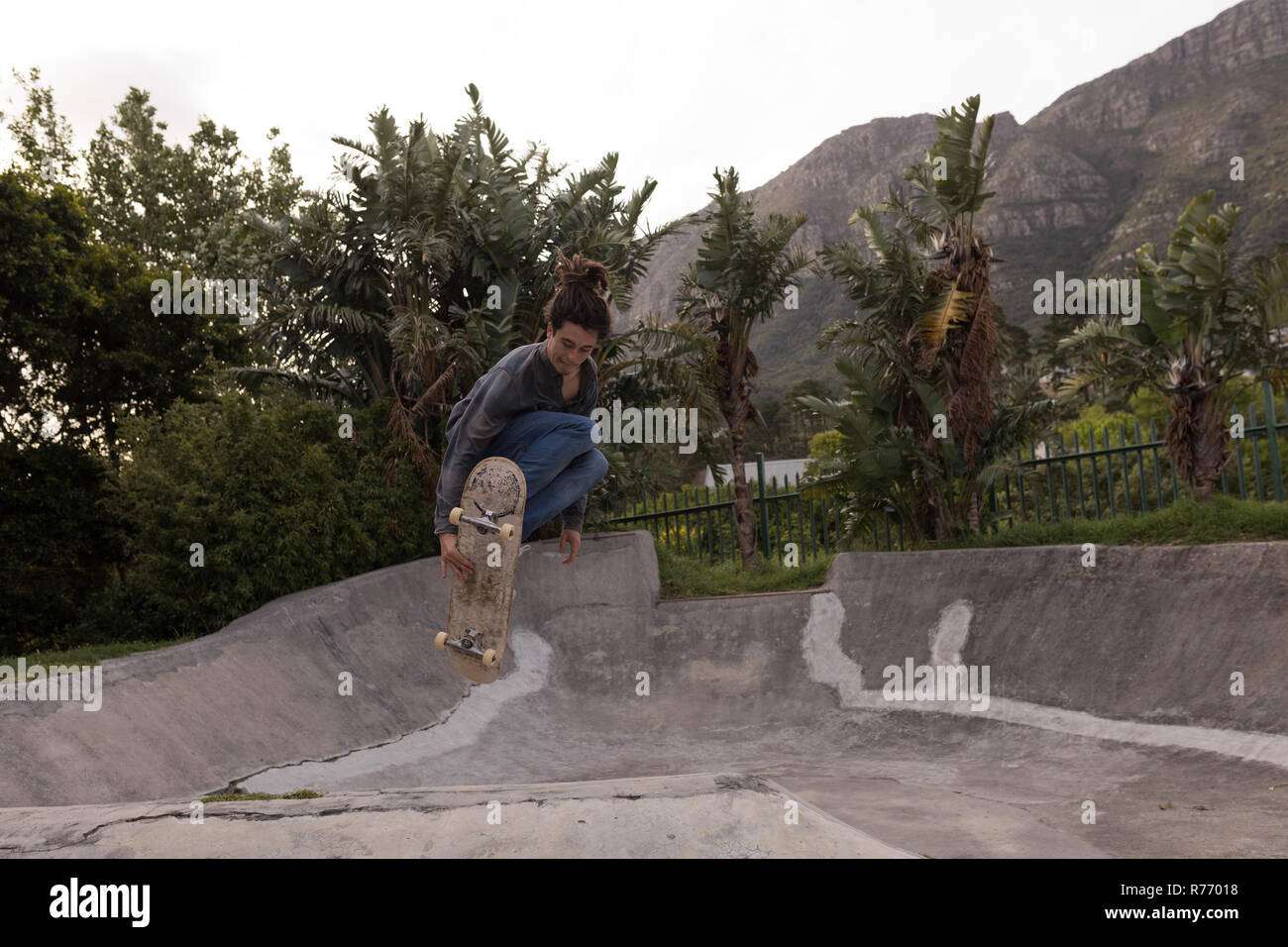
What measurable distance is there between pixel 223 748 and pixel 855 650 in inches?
258

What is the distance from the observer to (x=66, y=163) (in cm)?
2245

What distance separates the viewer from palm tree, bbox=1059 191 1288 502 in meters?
10.5

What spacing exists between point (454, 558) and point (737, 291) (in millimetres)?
10632

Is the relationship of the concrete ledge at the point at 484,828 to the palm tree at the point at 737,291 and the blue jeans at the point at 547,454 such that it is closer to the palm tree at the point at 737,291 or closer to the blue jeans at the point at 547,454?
the blue jeans at the point at 547,454

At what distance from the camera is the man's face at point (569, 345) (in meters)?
3.86

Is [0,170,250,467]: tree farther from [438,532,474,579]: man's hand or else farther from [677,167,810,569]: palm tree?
[438,532,474,579]: man's hand

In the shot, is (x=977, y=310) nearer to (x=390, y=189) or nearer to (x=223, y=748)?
(x=390, y=189)

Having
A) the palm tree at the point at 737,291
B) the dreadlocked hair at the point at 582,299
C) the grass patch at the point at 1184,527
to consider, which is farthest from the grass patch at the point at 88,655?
the grass patch at the point at 1184,527

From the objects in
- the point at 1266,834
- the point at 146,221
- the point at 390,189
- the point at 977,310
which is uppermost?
the point at 146,221

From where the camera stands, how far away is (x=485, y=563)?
4.13 meters

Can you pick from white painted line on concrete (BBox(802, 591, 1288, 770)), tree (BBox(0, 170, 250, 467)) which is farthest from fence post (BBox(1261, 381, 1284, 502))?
tree (BBox(0, 170, 250, 467))

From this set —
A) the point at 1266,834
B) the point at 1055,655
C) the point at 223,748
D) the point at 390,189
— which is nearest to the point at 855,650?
the point at 1055,655

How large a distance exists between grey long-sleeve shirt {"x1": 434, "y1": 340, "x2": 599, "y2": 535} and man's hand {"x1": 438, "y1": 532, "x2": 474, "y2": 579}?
50 mm

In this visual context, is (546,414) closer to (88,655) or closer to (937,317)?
(88,655)
